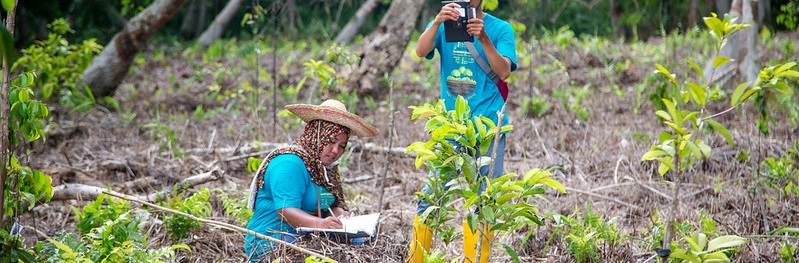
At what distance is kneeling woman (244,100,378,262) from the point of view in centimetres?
338

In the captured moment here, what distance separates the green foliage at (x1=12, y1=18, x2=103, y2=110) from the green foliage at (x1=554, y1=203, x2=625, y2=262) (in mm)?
4664

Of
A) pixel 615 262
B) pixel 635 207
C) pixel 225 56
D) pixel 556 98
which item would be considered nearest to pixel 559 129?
pixel 556 98

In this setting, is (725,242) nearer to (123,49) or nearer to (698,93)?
→ (698,93)

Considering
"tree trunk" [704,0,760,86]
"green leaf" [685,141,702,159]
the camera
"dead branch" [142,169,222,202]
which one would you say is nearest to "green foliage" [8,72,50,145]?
"dead branch" [142,169,222,202]

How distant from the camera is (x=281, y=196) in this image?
338 centimetres

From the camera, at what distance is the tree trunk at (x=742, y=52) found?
7.07 m

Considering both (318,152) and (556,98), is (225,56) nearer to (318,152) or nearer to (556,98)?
(556,98)

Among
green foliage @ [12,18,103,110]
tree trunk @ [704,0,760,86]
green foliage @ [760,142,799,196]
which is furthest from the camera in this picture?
tree trunk @ [704,0,760,86]

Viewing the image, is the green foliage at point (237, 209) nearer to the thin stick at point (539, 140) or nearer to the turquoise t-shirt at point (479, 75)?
the turquoise t-shirt at point (479, 75)

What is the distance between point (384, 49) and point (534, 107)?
5.92ft

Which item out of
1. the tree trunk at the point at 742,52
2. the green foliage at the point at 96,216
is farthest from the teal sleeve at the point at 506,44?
the tree trunk at the point at 742,52

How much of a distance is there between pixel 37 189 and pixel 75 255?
357 mm

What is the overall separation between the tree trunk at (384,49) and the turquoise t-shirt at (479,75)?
4348 millimetres

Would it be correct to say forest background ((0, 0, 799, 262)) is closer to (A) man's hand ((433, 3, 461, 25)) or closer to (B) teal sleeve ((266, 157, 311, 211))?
(B) teal sleeve ((266, 157, 311, 211))
